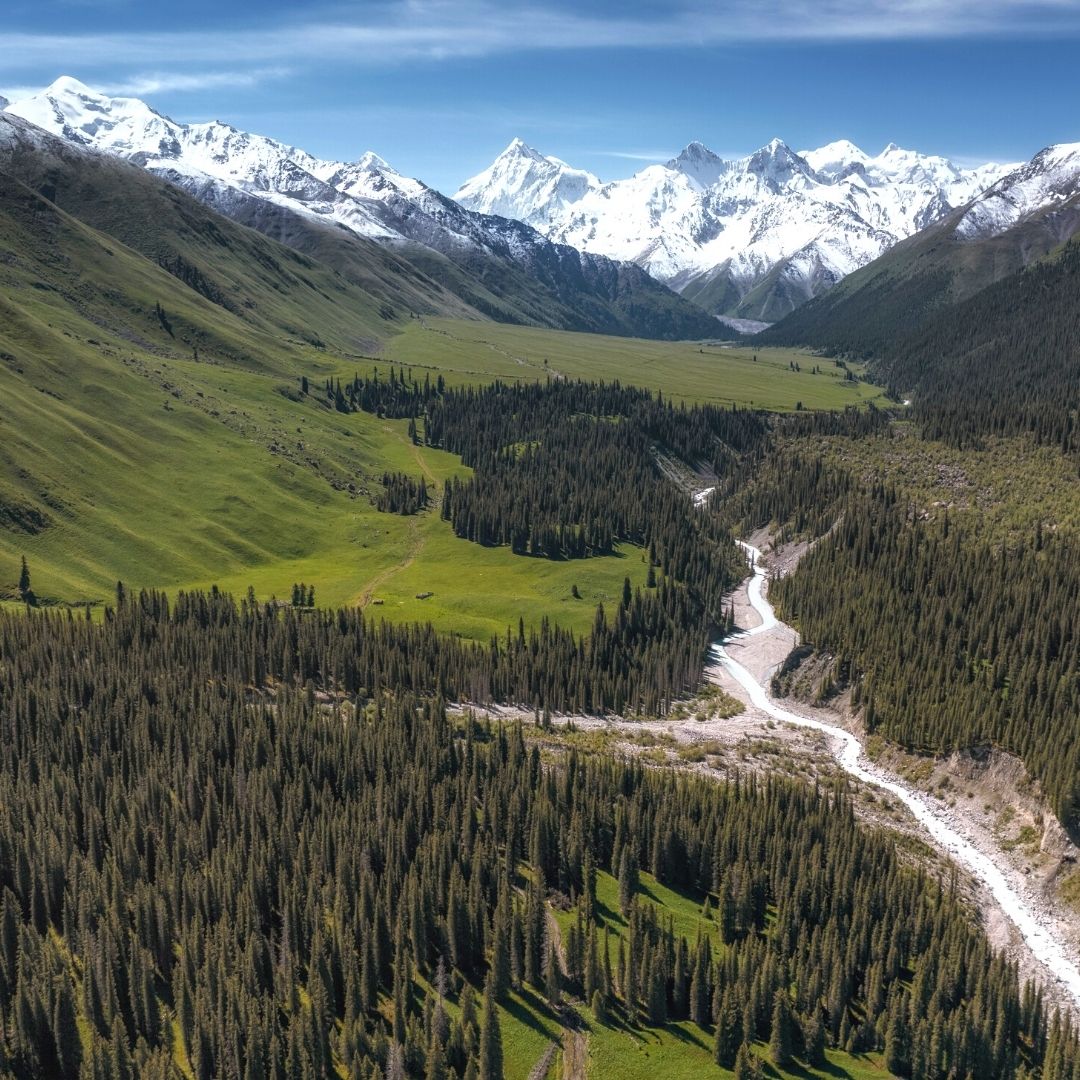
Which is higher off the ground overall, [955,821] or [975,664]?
[975,664]

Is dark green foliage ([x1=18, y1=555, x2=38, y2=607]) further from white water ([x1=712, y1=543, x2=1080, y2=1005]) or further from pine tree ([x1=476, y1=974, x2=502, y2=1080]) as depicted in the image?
pine tree ([x1=476, y1=974, x2=502, y2=1080])

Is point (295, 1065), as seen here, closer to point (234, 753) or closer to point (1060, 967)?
point (234, 753)

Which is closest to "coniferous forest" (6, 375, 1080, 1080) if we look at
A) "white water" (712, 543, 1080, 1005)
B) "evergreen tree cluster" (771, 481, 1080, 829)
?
"evergreen tree cluster" (771, 481, 1080, 829)

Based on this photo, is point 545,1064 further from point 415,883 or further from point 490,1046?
point 415,883

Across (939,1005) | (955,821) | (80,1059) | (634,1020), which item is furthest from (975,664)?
(80,1059)

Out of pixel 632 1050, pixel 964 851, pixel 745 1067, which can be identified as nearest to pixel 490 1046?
pixel 632 1050

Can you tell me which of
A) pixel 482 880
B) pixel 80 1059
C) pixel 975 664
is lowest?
pixel 80 1059
